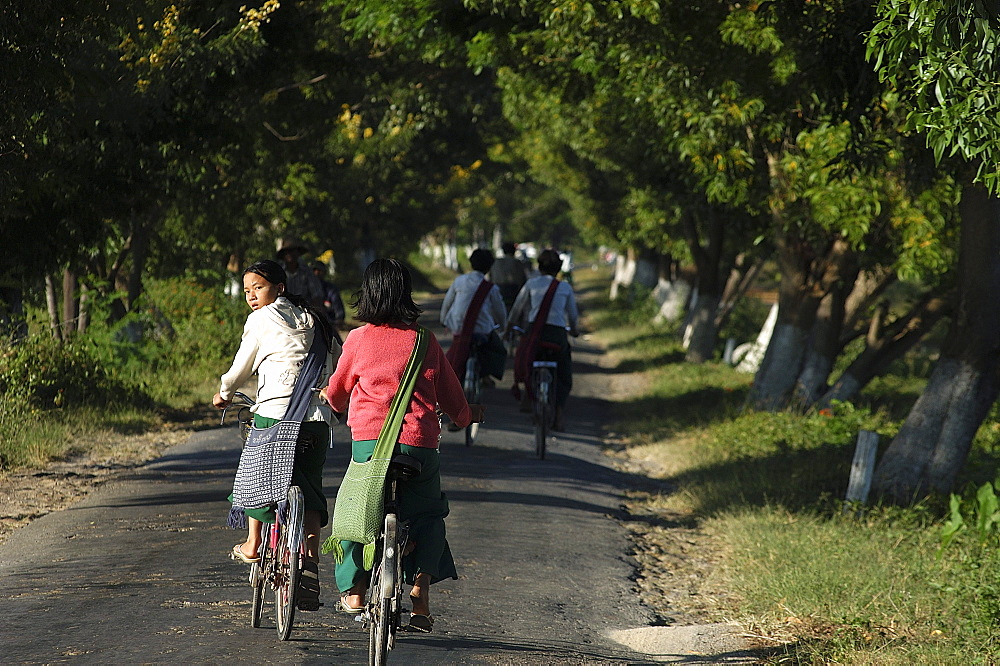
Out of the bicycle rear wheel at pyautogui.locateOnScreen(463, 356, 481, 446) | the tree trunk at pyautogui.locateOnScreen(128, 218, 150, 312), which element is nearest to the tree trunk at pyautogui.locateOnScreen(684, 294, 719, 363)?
the tree trunk at pyautogui.locateOnScreen(128, 218, 150, 312)

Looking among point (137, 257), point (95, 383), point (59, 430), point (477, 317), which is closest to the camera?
point (59, 430)

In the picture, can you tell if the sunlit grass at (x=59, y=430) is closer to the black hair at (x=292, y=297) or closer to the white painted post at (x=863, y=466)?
the black hair at (x=292, y=297)

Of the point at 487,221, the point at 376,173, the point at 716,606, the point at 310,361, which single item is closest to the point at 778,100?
the point at 716,606

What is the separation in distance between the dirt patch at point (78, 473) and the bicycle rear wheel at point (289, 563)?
303 centimetres

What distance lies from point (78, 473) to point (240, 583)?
3816mm

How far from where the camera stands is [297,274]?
13.0m

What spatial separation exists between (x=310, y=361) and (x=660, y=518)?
551 cm

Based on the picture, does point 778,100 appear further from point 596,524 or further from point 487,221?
point 487,221

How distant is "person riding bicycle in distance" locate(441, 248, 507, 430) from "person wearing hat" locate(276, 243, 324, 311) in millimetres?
1578

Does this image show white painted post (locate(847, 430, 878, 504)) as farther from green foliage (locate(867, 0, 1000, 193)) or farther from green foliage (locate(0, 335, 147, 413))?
green foliage (locate(0, 335, 147, 413))

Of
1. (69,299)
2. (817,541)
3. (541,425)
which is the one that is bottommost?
(817,541)

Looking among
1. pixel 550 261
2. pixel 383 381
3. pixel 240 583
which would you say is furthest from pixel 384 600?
pixel 550 261

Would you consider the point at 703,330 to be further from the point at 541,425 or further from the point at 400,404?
the point at 400,404

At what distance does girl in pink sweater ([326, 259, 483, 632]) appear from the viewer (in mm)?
5004
